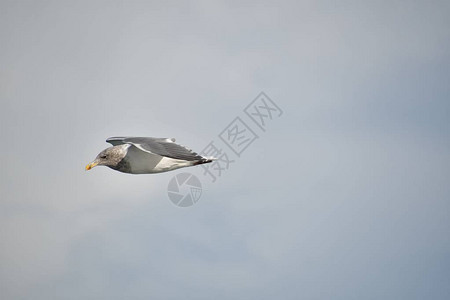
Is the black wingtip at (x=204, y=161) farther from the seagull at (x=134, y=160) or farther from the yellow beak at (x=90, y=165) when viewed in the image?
the yellow beak at (x=90, y=165)

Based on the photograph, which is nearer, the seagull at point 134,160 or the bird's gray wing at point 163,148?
the bird's gray wing at point 163,148

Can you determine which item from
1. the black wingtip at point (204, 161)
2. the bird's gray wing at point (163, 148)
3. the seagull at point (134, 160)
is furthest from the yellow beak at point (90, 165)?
the black wingtip at point (204, 161)

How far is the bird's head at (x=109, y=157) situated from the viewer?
918 inches

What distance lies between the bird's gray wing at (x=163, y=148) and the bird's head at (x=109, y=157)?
1.61ft

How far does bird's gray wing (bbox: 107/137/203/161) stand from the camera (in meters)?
20.6

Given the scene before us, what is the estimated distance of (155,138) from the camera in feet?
78.6

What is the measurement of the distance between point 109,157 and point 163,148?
10.8 ft

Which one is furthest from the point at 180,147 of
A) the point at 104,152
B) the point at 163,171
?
the point at 104,152

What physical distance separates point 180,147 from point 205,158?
9.06ft

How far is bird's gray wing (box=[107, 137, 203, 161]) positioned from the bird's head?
1.61 feet

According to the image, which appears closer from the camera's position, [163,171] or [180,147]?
[180,147]

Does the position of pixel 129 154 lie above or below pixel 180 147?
above

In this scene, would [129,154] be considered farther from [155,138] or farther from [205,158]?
[205,158]

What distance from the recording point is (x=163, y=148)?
21297 mm
